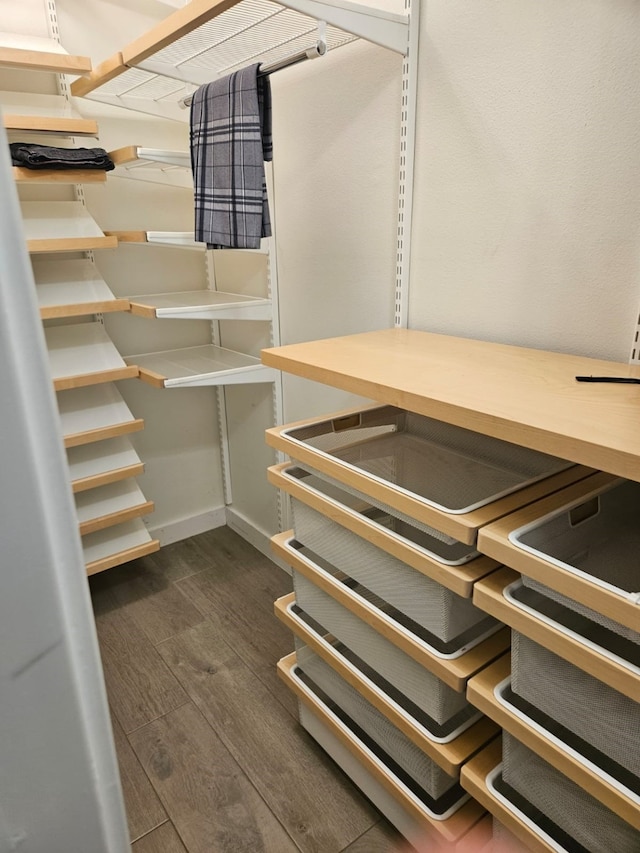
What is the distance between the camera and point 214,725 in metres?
1.49

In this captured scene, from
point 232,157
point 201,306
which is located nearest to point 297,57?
point 232,157

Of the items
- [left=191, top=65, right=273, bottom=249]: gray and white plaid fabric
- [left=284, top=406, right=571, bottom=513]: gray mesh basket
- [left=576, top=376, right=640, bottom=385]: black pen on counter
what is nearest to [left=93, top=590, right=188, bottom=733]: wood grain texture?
[left=284, top=406, right=571, bottom=513]: gray mesh basket

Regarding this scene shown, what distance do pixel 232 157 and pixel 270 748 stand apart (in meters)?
1.45

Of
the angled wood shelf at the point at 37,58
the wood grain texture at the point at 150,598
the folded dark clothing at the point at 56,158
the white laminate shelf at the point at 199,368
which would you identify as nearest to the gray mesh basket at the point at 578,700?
the white laminate shelf at the point at 199,368

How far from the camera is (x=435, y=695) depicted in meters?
0.96

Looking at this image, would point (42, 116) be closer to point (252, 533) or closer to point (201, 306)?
point (201, 306)

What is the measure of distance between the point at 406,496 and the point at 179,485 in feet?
5.39

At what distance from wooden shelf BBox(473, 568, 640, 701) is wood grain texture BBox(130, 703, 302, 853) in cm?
81

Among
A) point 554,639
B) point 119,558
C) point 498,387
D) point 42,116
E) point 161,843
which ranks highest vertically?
point 42,116

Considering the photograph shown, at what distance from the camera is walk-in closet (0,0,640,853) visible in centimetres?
61

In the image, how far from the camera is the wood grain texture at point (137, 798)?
4.11 ft

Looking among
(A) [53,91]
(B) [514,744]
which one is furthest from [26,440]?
(A) [53,91]

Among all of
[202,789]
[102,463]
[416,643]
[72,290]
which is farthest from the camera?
[102,463]

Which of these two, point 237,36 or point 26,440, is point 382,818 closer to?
point 26,440
